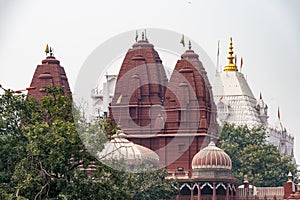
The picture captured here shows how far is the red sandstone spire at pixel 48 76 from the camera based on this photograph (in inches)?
3871

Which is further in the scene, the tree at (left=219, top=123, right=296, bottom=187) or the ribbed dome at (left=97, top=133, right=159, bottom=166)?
the tree at (left=219, top=123, right=296, bottom=187)

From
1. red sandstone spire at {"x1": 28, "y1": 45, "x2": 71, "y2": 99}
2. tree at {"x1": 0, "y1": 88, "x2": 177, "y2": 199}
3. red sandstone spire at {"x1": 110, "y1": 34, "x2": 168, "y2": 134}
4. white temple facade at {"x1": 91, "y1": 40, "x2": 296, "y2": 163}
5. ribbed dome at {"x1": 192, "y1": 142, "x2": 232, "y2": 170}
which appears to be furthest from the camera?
white temple facade at {"x1": 91, "y1": 40, "x2": 296, "y2": 163}

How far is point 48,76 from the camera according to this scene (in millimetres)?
98812

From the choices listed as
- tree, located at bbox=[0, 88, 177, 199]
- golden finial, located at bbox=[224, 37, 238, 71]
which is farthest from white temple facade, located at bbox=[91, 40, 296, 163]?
tree, located at bbox=[0, 88, 177, 199]

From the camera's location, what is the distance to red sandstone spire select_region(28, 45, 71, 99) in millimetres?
98312

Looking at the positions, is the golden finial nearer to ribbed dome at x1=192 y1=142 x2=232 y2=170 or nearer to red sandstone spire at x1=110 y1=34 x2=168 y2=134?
red sandstone spire at x1=110 y1=34 x2=168 y2=134

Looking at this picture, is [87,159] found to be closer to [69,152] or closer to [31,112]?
[69,152]

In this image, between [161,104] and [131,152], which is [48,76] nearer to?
[161,104]

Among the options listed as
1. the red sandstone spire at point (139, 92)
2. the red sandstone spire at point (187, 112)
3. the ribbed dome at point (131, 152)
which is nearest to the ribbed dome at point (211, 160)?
the ribbed dome at point (131, 152)

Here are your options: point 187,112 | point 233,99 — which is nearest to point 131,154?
point 187,112

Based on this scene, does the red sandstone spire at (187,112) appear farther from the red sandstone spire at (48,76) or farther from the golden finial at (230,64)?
the golden finial at (230,64)

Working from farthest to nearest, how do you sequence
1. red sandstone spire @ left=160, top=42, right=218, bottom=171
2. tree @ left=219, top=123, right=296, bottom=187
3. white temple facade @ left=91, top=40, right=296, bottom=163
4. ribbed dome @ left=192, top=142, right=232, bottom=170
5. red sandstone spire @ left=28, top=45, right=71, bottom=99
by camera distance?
white temple facade @ left=91, top=40, right=296, bottom=163, tree @ left=219, top=123, right=296, bottom=187, red sandstone spire @ left=28, top=45, right=71, bottom=99, red sandstone spire @ left=160, top=42, right=218, bottom=171, ribbed dome @ left=192, top=142, right=232, bottom=170

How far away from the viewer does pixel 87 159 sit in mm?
57875

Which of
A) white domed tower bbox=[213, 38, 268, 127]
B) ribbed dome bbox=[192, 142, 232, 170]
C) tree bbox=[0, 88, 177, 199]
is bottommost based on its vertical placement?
tree bbox=[0, 88, 177, 199]
